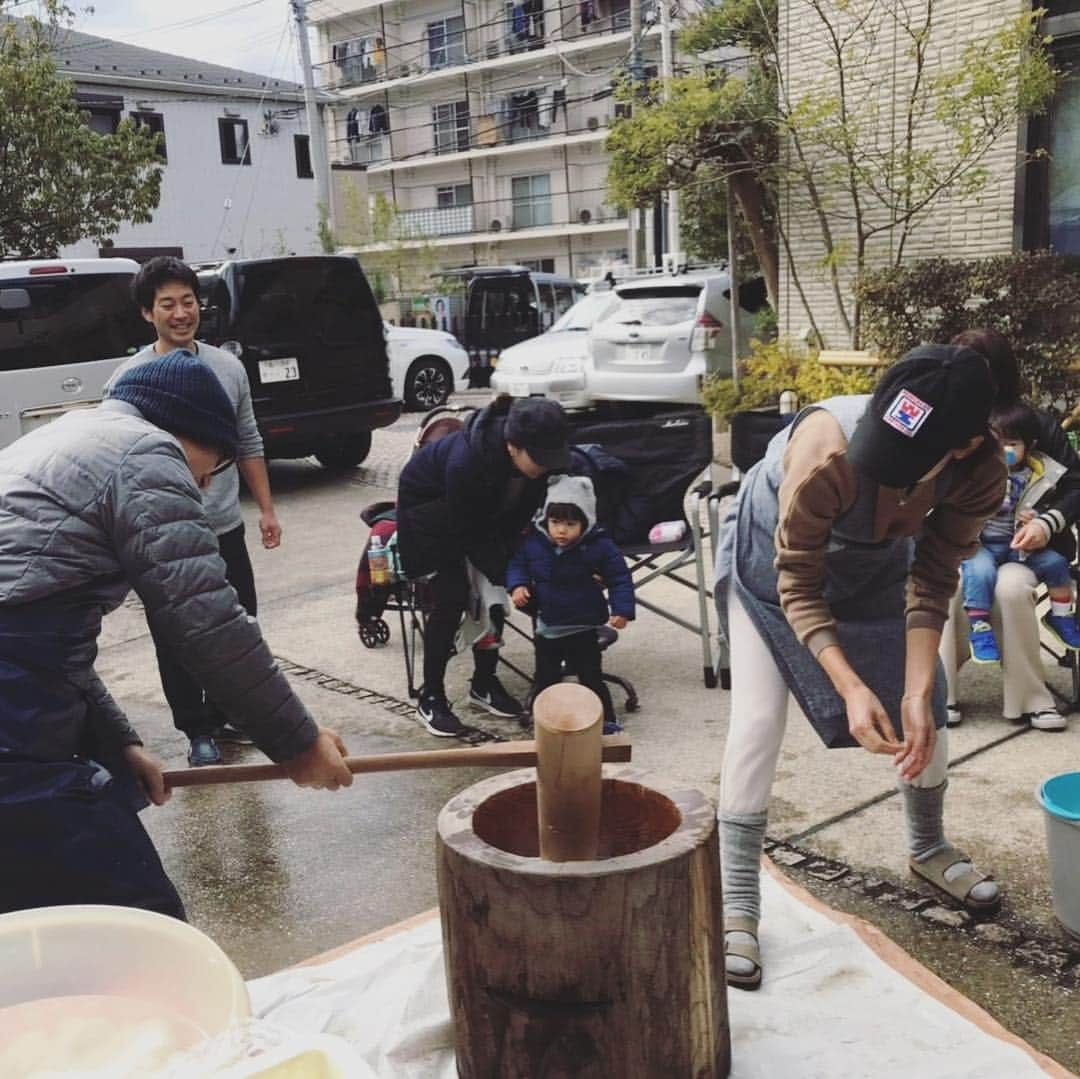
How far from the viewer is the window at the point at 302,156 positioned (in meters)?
34.5

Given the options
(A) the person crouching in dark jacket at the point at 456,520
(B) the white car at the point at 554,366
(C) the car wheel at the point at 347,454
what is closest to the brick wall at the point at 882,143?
(B) the white car at the point at 554,366

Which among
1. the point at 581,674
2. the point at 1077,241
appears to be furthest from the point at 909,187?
the point at 581,674

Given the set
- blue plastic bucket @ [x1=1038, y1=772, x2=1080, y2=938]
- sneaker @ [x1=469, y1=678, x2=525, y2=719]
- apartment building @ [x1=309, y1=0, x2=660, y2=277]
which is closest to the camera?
blue plastic bucket @ [x1=1038, y1=772, x2=1080, y2=938]

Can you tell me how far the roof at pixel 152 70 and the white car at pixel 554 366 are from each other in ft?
64.5

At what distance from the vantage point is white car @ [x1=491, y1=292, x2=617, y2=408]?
40.8 feet

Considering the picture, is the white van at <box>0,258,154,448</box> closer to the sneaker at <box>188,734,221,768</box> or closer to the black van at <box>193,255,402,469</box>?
the black van at <box>193,255,402,469</box>

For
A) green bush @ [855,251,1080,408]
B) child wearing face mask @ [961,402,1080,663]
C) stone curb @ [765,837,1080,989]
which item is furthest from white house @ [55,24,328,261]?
stone curb @ [765,837,1080,989]

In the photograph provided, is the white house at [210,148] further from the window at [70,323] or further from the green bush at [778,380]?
the green bush at [778,380]

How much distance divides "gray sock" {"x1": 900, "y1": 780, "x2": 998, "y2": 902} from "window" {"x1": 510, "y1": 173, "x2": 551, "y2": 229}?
36.7m

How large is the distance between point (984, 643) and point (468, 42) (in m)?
37.8

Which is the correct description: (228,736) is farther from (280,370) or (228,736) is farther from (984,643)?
(280,370)

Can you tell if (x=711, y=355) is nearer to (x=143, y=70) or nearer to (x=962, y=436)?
(x=962, y=436)

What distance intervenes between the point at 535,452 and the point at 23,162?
1338cm

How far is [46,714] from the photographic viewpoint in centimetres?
212
